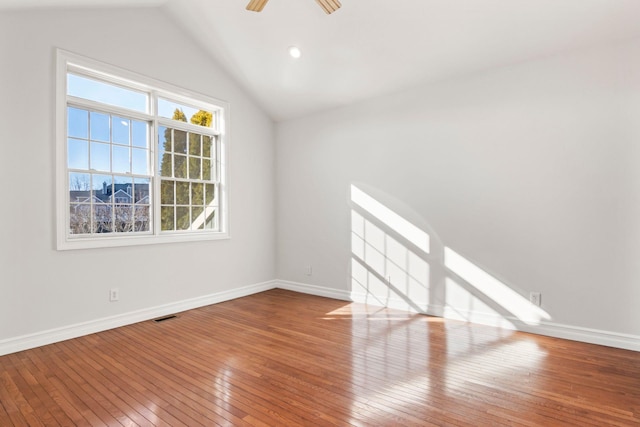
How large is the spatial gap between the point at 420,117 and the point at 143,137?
11.1ft

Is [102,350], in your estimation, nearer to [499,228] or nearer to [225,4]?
[225,4]

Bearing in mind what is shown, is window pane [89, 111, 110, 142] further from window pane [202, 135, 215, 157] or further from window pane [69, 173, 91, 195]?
window pane [202, 135, 215, 157]

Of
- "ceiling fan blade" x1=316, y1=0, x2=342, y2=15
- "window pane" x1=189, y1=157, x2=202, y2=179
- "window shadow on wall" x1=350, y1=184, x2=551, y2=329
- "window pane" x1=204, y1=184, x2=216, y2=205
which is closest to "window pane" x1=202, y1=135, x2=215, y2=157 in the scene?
"window pane" x1=189, y1=157, x2=202, y2=179

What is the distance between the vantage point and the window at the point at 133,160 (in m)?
3.51

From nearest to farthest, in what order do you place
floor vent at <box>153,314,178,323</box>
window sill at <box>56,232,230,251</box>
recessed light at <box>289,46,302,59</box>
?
1. window sill at <box>56,232,230,251</box>
2. floor vent at <box>153,314,178,323</box>
3. recessed light at <box>289,46,302,59</box>

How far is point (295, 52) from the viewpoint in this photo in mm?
4234

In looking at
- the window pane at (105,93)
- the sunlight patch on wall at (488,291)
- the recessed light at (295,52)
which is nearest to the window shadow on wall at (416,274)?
the sunlight patch on wall at (488,291)

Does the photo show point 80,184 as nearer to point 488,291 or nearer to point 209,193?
point 209,193

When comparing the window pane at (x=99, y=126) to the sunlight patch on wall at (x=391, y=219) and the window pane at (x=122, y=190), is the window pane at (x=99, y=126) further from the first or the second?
the sunlight patch on wall at (x=391, y=219)

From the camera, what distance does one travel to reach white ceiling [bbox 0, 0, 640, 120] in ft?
10.1

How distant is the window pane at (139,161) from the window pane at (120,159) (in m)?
0.07

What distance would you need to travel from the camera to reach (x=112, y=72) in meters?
3.72

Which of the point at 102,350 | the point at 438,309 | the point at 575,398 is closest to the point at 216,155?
the point at 102,350

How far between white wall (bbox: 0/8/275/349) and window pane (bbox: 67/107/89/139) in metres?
0.23
